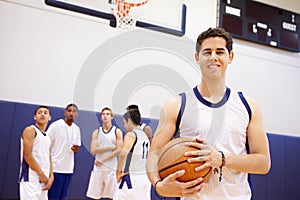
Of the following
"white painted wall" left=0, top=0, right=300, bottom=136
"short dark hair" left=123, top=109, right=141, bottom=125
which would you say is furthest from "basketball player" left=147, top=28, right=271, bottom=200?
"white painted wall" left=0, top=0, right=300, bottom=136

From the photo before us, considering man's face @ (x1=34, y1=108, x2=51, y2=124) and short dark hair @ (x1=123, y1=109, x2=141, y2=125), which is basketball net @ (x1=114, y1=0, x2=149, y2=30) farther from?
man's face @ (x1=34, y1=108, x2=51, y2=124)

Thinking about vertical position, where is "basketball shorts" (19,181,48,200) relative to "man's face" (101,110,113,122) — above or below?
below

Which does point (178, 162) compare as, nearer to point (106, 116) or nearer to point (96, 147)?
point (96, 147)

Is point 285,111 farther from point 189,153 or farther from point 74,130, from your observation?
point 189,153

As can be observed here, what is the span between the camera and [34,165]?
3.80 meters

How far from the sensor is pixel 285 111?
7445mm

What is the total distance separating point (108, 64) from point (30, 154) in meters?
2.55

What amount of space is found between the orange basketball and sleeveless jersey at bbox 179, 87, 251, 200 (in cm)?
8

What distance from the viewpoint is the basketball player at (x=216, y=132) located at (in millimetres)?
1459

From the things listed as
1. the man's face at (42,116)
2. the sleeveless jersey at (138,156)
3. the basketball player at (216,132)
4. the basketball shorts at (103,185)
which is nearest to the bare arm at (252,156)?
the basketball player at (216,132)

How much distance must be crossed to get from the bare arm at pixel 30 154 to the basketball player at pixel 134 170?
37.4 inches

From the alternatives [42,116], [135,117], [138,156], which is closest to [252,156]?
[138,156]

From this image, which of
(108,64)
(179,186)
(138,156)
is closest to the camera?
(179,186)

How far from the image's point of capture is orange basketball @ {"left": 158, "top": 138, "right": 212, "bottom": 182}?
1454 millimetres
